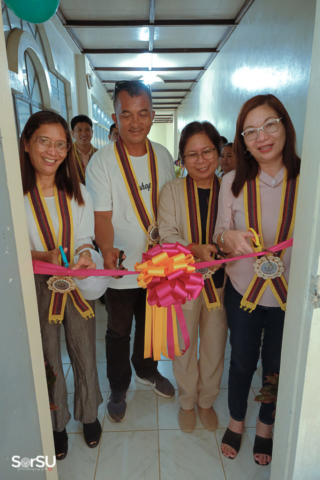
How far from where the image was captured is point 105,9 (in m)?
4.10

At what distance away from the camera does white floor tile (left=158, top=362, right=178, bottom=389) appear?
225 cm

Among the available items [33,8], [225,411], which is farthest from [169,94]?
[225,411]

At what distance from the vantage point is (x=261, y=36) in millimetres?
3453

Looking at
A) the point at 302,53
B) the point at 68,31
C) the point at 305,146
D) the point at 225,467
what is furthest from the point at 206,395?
the point at 68,31

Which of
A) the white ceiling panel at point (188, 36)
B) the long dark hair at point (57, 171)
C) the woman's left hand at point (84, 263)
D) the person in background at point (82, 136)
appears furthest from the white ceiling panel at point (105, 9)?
the woman's left hand at point (84, 263)

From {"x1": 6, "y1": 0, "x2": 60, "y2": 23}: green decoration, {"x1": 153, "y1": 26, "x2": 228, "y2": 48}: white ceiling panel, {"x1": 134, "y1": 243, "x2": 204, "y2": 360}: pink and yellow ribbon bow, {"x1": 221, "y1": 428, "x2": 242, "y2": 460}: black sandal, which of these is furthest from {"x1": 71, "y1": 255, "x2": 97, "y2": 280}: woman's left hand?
{"x1": 153, "y1": 26, "x2": 228, "y2": 48}: white ceiling panel

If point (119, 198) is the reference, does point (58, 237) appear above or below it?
below

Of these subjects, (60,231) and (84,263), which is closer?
(84,263)

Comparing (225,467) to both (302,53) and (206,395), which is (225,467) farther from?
(302,53)

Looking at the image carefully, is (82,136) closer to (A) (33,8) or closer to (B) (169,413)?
(A) (33,8)

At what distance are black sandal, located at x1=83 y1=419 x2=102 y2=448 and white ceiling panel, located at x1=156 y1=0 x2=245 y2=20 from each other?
4.56 metres

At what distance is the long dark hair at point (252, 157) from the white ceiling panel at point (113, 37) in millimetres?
4280

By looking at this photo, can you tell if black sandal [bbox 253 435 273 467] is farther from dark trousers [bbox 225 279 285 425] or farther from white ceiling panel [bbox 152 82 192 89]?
white ceiling panel [bbox 152 82 192 89]

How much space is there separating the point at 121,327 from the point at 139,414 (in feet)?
1.88
